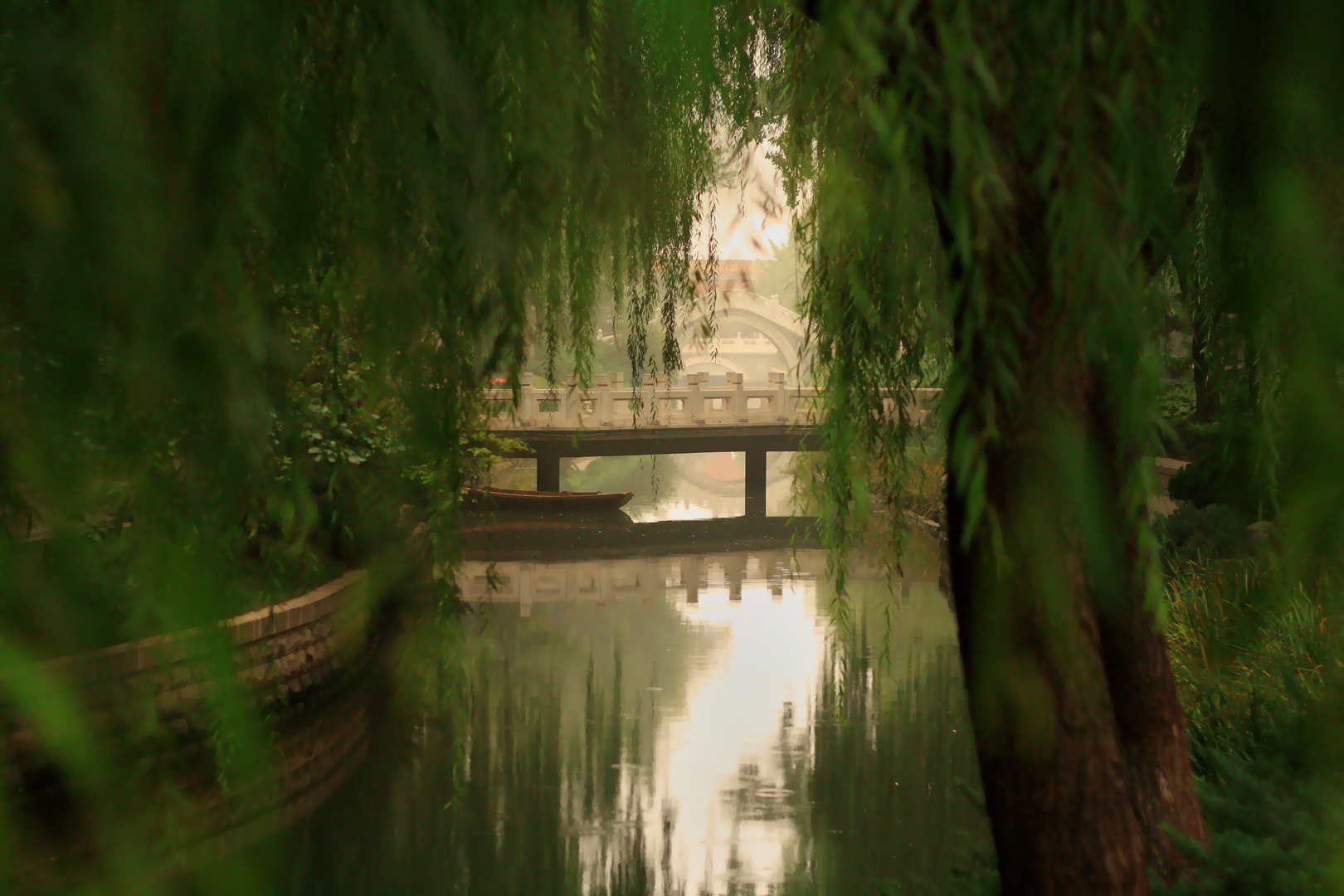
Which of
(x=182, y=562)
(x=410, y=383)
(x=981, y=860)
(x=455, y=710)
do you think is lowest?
(x=981, y=860)

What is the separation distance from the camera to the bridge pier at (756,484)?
1738 centimetres

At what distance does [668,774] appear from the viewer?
19.6 ft

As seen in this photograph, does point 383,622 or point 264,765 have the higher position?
point 264,765

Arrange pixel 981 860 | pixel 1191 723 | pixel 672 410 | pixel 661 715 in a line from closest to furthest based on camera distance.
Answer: pixel 981 860 → pixel 1191 723 → pixel 661 715 → pixel 672 410

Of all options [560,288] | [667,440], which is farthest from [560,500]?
[560,288]

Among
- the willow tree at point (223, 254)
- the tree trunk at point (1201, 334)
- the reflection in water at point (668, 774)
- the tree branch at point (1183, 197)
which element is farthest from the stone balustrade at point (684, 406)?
the willow tree at point (223, 254)

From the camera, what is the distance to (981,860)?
336cm

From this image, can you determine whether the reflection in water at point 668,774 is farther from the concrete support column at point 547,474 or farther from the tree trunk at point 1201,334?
the concrete support column at point 547,474

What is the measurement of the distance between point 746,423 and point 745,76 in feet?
44.2

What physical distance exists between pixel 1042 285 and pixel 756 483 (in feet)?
52.7

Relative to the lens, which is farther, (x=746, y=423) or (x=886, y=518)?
(x=746, y=423)

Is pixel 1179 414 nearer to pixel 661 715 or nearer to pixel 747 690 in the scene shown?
pixel 747 690

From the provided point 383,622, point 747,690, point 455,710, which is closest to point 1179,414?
point 747,690

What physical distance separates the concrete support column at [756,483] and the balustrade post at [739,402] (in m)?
1.36
